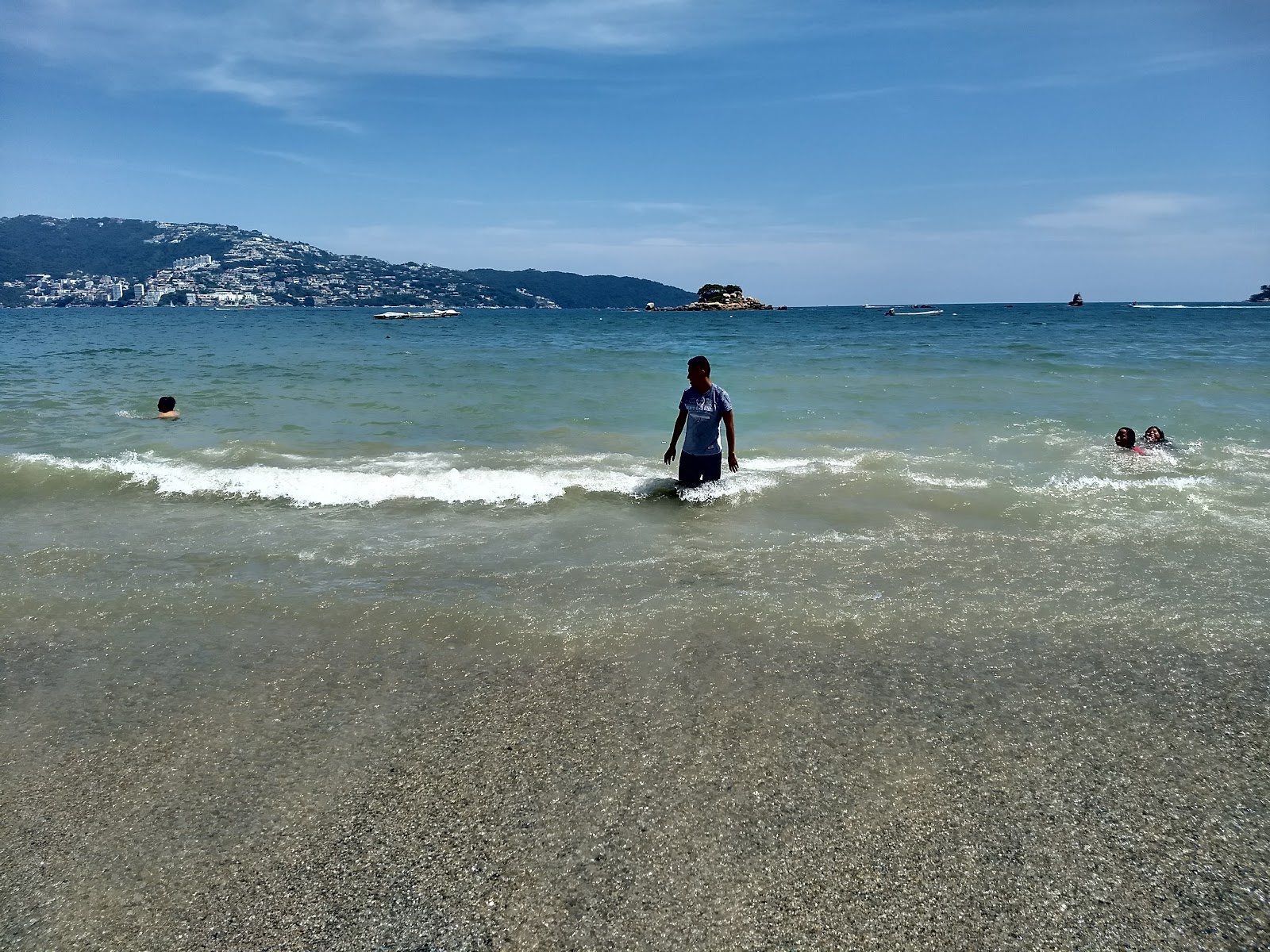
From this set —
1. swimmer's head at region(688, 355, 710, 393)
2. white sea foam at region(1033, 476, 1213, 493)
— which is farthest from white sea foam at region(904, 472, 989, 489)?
swimmer's head at region(688, 355, 710, 393)

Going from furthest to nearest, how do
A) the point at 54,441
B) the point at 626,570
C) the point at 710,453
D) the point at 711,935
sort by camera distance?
1. the point at 54,441
2. the point at 710,453
3. the point at 626,570
4. the point at 711,935

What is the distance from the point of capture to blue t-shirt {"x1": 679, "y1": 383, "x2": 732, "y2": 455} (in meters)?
9.16

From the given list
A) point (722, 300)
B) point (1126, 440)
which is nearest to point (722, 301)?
point (722, 300)

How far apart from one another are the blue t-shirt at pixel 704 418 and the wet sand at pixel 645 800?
4.67 m

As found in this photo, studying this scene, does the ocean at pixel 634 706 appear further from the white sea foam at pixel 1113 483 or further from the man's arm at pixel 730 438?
the man's arm at pixel 730 438

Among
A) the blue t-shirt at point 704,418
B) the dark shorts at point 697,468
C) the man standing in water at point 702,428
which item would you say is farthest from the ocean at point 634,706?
the blue t-shirt at point 704,418

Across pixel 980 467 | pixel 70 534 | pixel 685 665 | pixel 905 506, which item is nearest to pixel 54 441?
pixel 70 534

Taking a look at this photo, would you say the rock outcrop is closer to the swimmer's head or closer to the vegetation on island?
the vegetation on island

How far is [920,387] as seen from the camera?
21.8 meters

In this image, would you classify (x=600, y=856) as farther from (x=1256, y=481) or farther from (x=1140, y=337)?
(x=1140, y=337)

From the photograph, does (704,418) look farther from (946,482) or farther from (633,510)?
(946,482)

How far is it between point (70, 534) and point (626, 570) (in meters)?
6.29

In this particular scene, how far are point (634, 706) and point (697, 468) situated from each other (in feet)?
17.9

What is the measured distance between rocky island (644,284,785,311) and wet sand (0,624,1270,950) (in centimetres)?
16491
